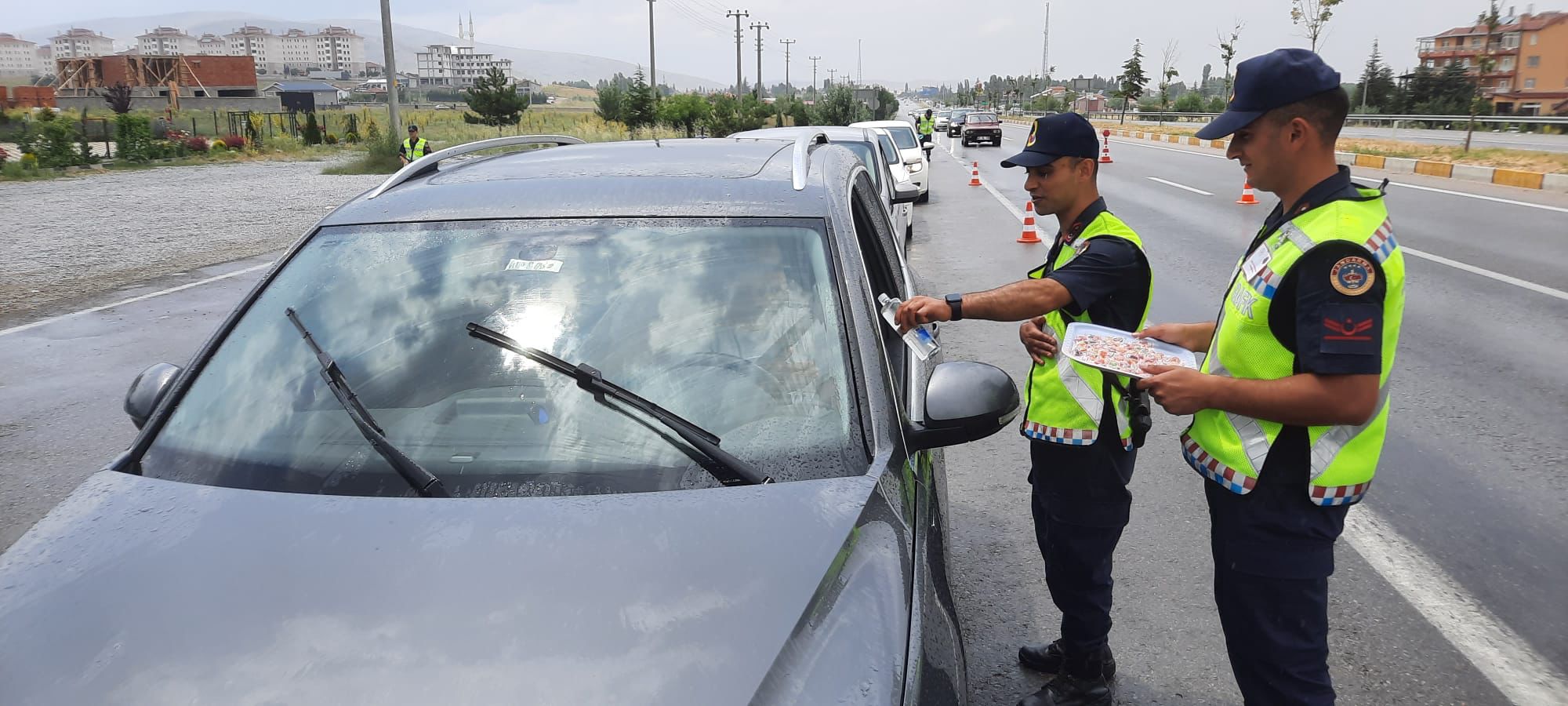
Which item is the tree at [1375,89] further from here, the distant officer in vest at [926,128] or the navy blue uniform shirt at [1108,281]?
the navy blue uniform shirt at [1108,281]

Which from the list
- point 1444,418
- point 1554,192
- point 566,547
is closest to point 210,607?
point 566,547

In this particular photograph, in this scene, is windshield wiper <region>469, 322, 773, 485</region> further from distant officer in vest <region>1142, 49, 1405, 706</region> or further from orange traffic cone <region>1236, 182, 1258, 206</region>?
orange traffic cone <region>1236, 182, 1258, 206</region>

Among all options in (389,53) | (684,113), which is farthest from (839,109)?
(389,53)

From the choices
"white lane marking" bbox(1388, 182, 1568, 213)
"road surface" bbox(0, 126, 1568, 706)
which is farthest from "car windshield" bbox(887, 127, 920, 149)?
"white lane marking" bbox(1388, 182, 1568, 213)

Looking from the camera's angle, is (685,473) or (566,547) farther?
(685,473)

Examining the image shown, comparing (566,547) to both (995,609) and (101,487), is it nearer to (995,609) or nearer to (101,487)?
(101,487)

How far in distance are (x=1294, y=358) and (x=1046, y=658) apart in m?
1.46

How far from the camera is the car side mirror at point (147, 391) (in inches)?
104

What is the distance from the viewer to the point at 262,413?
2322mm

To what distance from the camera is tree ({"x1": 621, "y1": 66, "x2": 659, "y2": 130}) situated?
157ft

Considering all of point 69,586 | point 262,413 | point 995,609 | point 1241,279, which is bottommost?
point 995,609

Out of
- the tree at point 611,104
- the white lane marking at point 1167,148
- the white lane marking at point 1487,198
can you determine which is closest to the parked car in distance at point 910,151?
the white lane marking at point 1487,198

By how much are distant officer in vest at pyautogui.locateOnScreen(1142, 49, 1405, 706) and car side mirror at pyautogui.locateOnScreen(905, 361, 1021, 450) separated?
331 millimetres

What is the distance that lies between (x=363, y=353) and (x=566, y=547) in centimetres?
91
